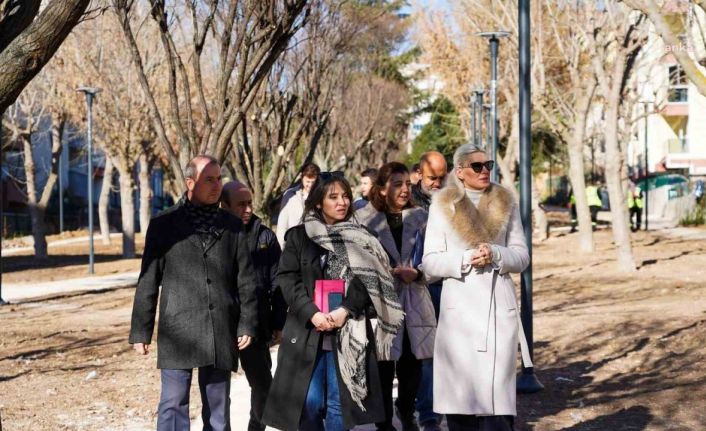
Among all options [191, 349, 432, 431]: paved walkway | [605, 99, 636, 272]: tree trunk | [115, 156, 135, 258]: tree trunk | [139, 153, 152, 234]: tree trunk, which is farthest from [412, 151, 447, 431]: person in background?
[139, 153, 152, 234]: tree trunk

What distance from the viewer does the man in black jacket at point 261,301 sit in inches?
274

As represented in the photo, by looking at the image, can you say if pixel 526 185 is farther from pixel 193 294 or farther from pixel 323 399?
pixel 193 294

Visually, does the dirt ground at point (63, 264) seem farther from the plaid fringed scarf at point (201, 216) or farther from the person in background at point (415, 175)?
the plaid fringed scarf at point (201, 216)

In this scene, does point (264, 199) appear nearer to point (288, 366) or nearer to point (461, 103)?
point (288, 366)

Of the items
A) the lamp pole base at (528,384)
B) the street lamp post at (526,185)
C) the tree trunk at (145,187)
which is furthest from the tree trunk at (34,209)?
the lamp pole base at (528,384)

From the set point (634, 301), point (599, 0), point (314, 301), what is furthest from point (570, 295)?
point (314, 301)

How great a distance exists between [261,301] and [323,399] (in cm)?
81

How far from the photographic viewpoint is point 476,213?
6320mm

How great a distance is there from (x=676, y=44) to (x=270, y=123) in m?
15.5

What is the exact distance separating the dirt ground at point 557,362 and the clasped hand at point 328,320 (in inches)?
96.3

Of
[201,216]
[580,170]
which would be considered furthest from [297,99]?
[201,216]

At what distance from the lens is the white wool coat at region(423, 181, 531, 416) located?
6.18m

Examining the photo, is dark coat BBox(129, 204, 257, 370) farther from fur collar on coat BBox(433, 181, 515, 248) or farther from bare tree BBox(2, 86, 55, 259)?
bare tree BBox(2, 86, 55, 259)

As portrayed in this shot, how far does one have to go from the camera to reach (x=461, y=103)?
152ft
